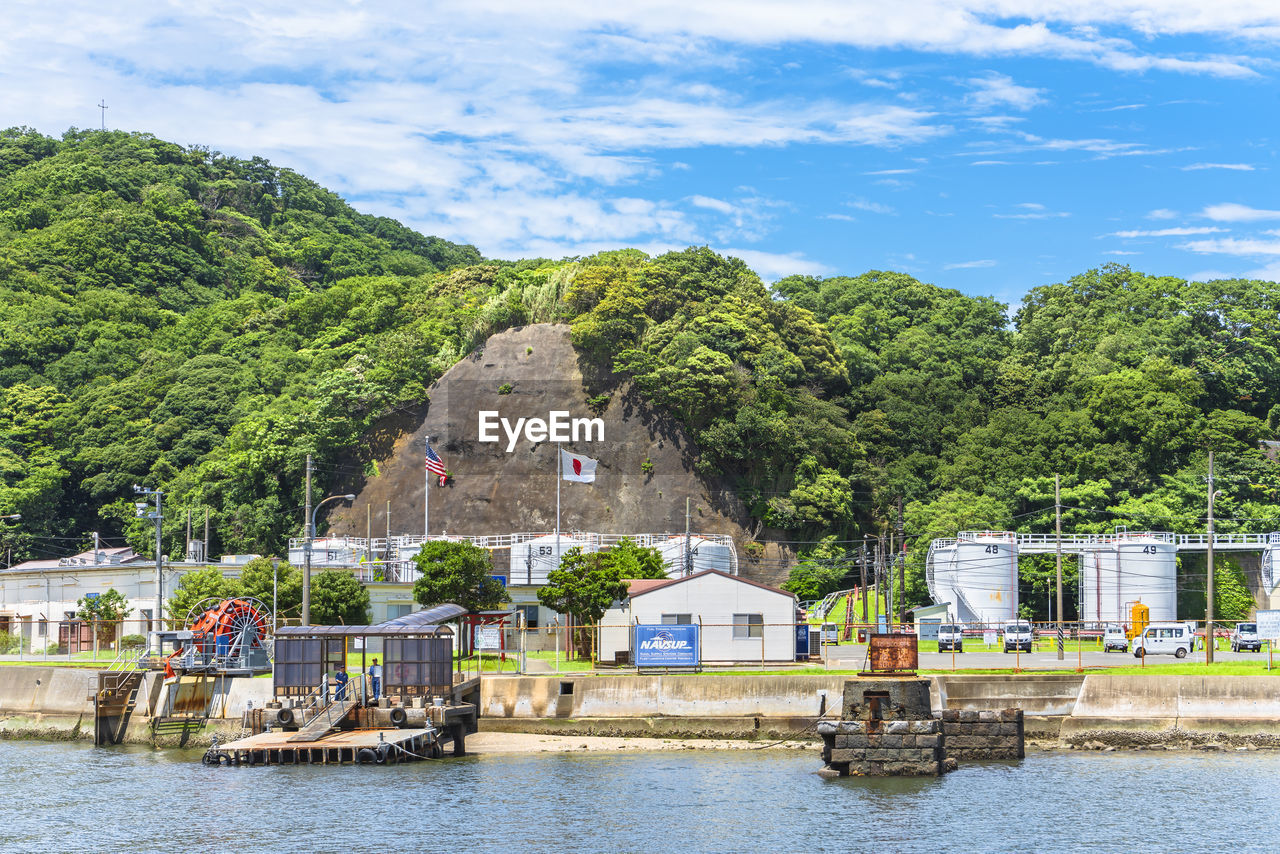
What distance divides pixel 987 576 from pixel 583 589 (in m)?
40.5

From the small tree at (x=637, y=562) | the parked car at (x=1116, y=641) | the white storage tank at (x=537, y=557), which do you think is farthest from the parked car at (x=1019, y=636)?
the white storage tank at (x=537, y=557)

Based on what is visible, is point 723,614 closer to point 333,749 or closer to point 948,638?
point 948,638

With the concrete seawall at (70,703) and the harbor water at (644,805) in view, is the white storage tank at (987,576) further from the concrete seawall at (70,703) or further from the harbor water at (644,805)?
the concrete seawall at (70,703)

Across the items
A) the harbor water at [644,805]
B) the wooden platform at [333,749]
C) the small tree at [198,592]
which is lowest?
the harbor water at [644,805]

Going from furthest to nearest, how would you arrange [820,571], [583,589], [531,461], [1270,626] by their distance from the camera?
1. [531,461]
2. [820,571]
3. [1270,626]
4. [583,589]

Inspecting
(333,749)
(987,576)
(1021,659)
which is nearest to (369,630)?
(333,749)

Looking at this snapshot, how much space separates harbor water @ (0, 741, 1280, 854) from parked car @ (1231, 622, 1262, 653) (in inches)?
805

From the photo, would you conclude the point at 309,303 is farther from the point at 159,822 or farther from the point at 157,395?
the point at 159,822

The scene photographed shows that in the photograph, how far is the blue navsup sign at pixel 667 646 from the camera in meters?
52.8

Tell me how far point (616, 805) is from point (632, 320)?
8299 cm

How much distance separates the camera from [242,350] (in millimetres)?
141000

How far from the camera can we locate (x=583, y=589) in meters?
58.2

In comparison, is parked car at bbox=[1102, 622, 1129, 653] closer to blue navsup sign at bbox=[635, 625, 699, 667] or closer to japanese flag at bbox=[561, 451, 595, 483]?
blue navsup sign at bbox=[635, 625, 699, 667]

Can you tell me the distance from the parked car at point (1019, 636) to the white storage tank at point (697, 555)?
70.2 feet
